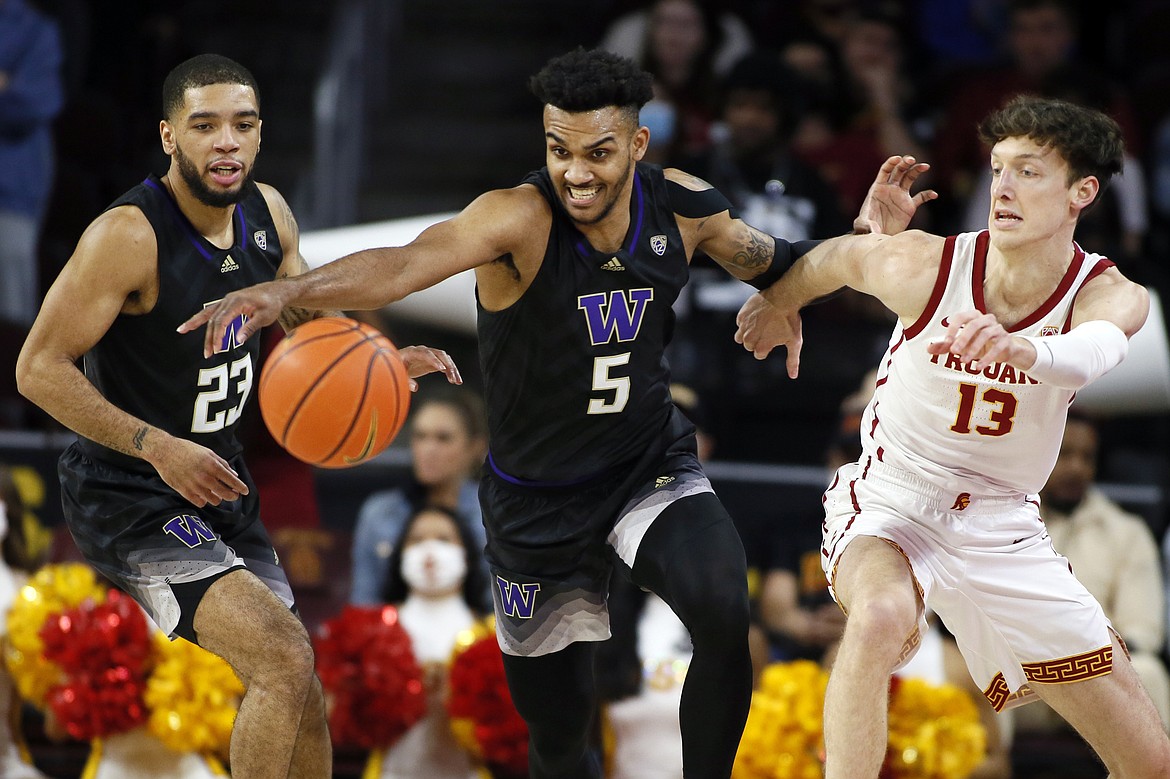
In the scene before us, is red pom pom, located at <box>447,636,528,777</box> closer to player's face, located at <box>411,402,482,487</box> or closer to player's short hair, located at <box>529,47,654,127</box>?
player's face, located at <box>411,402,482,487</box>

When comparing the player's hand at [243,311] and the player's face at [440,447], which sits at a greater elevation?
the player's hand at [243,311]

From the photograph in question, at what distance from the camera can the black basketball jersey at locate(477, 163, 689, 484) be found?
495 centimetres

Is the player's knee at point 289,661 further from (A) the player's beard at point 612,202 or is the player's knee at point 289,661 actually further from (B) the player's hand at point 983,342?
(B) the player's hand at point 983,342

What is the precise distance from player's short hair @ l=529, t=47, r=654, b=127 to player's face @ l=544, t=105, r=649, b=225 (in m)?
0.03

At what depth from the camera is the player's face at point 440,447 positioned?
7309mm

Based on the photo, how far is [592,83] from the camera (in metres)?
4.80

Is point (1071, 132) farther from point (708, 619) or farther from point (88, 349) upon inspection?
point (88, 349)

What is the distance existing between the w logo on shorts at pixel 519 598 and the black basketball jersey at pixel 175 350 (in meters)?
1.05

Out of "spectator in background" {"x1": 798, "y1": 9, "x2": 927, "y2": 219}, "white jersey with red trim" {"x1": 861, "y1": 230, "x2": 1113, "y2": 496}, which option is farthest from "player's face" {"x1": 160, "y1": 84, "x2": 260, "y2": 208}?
"spectator in background" {"x1": 798, "y1": 9, "x2": 927, "y2": 219}

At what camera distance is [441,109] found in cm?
1054

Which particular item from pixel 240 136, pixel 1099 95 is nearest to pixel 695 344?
pixel 1099 95

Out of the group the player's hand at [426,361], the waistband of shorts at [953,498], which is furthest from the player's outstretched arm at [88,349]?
the waistband of shorts at [953,498]

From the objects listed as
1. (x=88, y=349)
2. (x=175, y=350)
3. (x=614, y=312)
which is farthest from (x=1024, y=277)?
(x=88, y=349)

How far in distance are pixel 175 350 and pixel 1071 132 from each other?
9.08ft
